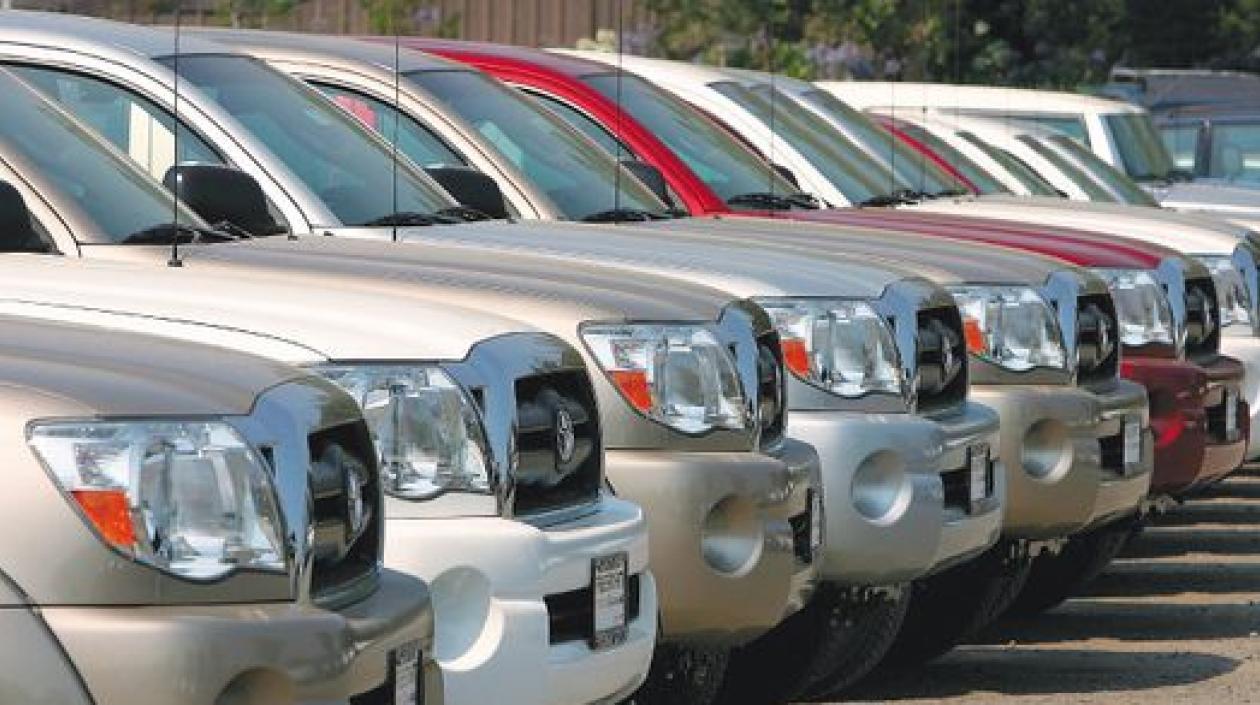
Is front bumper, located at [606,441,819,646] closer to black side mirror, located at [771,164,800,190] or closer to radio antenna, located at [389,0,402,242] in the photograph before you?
radio antenna, located at [389,0,402,242]

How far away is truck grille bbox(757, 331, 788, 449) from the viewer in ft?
25.5

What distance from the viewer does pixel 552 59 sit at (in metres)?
11.7

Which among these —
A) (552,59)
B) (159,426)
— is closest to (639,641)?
(159,426)

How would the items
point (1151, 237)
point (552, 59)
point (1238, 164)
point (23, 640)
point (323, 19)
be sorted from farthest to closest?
point (323, 19)
point (1238, 164)
point (1151, 237)
point (552, 59)
point (23, 640)

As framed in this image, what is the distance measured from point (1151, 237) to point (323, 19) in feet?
40.8

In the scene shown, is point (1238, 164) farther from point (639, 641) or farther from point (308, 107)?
point (639, 641)

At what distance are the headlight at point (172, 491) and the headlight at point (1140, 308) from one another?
6830 mm

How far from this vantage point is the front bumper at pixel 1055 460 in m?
9.82

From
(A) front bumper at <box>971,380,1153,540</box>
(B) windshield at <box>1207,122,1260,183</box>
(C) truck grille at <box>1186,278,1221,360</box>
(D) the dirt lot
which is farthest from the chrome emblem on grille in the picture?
(B) windshield at <box>1207,122,1260,183</box>

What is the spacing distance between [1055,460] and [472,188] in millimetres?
1821

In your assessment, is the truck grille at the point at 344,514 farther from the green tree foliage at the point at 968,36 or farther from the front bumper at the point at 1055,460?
the green tree foliage at the point at 968,36

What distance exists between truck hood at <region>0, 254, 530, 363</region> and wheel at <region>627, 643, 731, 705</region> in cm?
149

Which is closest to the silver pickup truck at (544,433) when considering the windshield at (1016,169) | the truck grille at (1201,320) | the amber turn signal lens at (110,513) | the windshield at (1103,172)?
the amber turn signal lens at (110,513)

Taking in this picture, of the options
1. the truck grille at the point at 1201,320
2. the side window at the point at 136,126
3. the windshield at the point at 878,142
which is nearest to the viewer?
the side window at the point at 136,126
